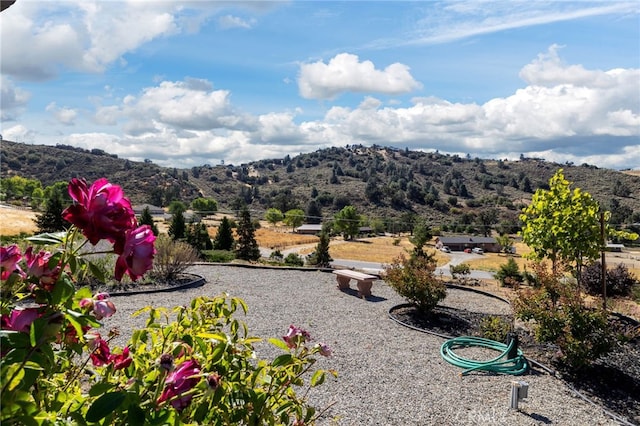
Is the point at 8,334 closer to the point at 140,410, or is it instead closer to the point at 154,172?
the point at 140,410

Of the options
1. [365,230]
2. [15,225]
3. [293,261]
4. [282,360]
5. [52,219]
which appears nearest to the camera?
[282,360]

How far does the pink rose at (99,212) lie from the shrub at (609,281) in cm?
1655

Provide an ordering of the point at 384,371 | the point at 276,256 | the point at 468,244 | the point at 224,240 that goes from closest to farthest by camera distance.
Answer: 1. the point at 384,371
2. the point at 224,240
3. the point at 276,256
4. the point at 468,244

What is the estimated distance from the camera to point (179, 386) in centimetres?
112

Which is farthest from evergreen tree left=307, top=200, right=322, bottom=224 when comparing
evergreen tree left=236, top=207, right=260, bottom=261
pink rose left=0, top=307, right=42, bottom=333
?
pink rose left=0, top=307, right=42, bottom=333

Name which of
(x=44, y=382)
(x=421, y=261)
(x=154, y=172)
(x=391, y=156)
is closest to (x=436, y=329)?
(x=421, y=261)

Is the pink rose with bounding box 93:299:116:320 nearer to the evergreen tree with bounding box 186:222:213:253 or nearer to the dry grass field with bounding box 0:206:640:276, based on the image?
the evergreen tree with bounding box 186:222:213:253

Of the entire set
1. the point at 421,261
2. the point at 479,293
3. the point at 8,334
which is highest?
the point at 8,334

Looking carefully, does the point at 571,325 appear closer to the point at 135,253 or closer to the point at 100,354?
the point at 100,354

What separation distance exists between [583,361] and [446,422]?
259 cm

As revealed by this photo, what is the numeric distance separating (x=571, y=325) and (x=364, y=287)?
5221 millimetres

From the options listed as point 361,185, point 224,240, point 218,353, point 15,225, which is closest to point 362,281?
point 218,353

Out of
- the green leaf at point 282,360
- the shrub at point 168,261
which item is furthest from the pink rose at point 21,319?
the shrub at point 168,261

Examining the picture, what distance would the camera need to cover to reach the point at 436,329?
348 inches
